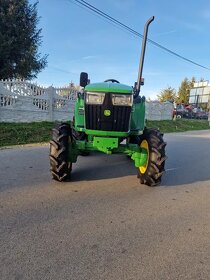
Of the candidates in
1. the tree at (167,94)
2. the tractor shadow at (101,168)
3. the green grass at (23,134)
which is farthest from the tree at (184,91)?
the tractor shadow at (101,168)

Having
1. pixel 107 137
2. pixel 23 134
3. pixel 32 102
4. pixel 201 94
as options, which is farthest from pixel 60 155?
pixel 201 94

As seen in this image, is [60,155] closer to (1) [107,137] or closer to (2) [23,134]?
(1) [107,137]

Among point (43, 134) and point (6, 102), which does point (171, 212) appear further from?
point (6, 102)

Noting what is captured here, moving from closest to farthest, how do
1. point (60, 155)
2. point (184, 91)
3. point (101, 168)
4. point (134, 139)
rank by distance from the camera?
point (60, 155) → point (134, 139) → point (101, 168) → point (184, 91)

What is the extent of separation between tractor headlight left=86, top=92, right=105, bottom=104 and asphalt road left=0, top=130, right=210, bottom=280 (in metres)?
1.40

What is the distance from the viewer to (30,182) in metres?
5.58

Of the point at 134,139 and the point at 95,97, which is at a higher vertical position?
the point at 95,97

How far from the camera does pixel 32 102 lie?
1351 cm

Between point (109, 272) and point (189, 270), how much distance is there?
29.4 inches

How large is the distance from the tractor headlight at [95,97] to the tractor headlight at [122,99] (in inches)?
7.9

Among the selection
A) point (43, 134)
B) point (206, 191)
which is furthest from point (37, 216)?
point (43, 134)

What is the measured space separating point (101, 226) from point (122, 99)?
94.8 inches

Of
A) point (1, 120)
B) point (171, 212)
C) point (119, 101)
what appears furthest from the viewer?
point (1, 120)

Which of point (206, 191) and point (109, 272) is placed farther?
point (206, 191)
